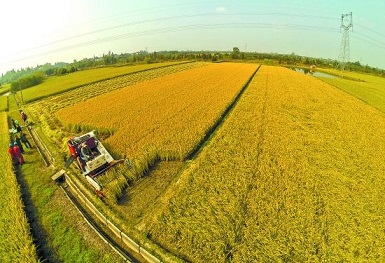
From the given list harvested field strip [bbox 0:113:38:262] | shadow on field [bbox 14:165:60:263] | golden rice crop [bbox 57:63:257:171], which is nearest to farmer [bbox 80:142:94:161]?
golden rice crop [bbox 57:63:257:171]

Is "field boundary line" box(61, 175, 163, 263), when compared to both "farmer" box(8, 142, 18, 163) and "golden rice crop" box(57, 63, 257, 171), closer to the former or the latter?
"golden rice crop" box(57, 63, 257, 171)

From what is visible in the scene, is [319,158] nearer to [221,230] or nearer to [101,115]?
[221,230]

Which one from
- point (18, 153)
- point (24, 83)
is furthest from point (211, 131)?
point (24, 83)

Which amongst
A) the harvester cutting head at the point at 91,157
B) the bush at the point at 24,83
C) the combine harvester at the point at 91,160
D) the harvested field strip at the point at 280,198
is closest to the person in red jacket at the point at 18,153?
the combine harvester at the point at 91,160

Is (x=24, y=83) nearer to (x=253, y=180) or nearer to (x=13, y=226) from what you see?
(x=13, y=226)

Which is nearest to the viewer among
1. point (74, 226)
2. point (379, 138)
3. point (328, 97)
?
point (74, 226)

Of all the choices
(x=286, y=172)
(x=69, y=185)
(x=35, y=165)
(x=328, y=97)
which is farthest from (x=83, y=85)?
(x=286, y=172)
